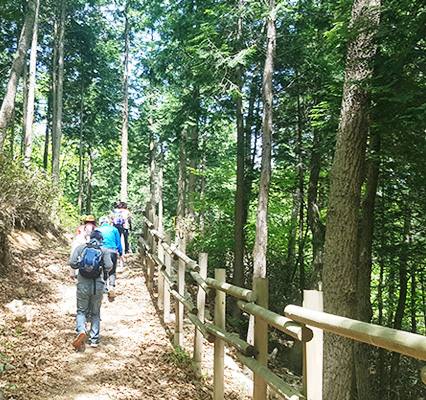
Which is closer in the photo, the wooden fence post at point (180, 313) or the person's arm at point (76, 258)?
the person's arm at point (76, 258)

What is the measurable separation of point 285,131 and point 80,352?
1210 cm

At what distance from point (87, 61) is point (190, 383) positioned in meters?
26.1

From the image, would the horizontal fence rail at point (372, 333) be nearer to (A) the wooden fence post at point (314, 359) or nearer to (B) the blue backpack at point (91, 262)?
(A) the wooden fence post at point (314, 359)

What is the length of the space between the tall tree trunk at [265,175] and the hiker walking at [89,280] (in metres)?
5.78

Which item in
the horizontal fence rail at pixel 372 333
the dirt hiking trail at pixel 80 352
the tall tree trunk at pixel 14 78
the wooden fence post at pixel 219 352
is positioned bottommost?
the dirt hiking trail at pixel 80 352

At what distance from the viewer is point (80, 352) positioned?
6148mm

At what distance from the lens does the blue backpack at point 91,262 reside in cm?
631

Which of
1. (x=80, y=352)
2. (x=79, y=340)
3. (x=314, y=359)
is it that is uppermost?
(x=314, y=359)

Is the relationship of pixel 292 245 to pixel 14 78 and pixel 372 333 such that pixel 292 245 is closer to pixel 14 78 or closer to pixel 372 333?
pixel 14 78

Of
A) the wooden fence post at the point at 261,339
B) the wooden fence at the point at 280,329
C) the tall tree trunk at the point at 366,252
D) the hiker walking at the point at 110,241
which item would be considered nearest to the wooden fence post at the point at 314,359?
the wooden fence at the point at 280,329

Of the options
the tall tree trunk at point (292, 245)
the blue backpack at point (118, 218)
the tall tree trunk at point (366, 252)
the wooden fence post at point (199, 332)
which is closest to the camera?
the wooden fence post at point (199, 332)

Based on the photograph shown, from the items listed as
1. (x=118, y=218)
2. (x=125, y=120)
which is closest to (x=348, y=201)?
(x=118, y=218)

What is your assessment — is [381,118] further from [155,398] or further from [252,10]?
[252,10]

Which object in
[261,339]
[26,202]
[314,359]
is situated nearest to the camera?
[314,359]
